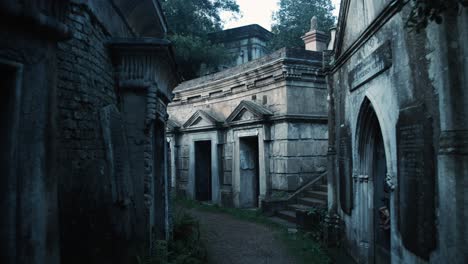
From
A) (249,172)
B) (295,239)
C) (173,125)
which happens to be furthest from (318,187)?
(173,125)

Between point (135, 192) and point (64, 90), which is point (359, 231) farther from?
point (64, 90)

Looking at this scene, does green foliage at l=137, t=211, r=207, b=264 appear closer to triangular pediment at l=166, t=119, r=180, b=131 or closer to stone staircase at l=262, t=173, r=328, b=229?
stone staircase at l=262, t=173, r=328, b=229

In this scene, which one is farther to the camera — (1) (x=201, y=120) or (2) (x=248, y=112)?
(1) (x=201, y=120)

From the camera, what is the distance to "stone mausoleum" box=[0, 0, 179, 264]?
2592 millimetres

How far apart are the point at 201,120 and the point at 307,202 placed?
17.9ft

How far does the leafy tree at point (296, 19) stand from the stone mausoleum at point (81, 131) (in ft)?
49.3

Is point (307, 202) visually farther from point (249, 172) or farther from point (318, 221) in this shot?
point (249, 172)

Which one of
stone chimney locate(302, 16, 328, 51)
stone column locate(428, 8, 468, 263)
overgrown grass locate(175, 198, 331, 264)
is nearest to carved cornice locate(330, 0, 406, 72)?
stone column locate(428, 8, 468, 263)

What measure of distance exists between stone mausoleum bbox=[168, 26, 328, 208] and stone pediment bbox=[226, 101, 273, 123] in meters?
0.03

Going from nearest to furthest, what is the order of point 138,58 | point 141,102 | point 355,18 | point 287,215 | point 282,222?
point 138,58, point 141,102, point 355,18, point 282,222, point 287,215

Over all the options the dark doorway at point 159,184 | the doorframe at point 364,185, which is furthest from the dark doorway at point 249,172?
the doorframe at point 364,185

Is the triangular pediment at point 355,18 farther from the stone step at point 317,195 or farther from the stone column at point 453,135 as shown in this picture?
the stone step at point 317,195

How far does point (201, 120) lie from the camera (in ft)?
43.8

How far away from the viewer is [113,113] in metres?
4.67
